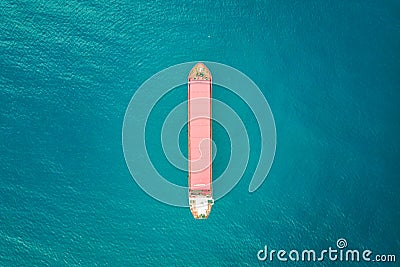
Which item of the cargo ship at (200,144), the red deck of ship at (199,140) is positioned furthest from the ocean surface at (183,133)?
the red deck of ship at (199,140)

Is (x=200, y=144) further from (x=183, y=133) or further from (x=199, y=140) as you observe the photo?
(x=183, y=133)

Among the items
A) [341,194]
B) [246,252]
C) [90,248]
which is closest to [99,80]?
[90,248]

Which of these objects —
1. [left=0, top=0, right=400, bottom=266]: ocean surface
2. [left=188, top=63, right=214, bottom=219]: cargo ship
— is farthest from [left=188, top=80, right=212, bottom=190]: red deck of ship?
[left=0, top=0, right=400, bottom=266]: ocean surface

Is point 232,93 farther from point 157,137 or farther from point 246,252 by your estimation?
point 246,252

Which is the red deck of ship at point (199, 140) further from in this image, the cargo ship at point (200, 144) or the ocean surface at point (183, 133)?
the ocean surface at point (183, 133)

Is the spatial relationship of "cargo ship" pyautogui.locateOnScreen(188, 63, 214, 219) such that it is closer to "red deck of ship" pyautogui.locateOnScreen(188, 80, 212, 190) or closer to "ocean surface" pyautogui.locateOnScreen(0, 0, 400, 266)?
"red deck of ship" pyautogui.locateOnScreen(188, 80, 212, 190)

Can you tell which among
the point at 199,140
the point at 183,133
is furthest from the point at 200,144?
the point at 183,133
